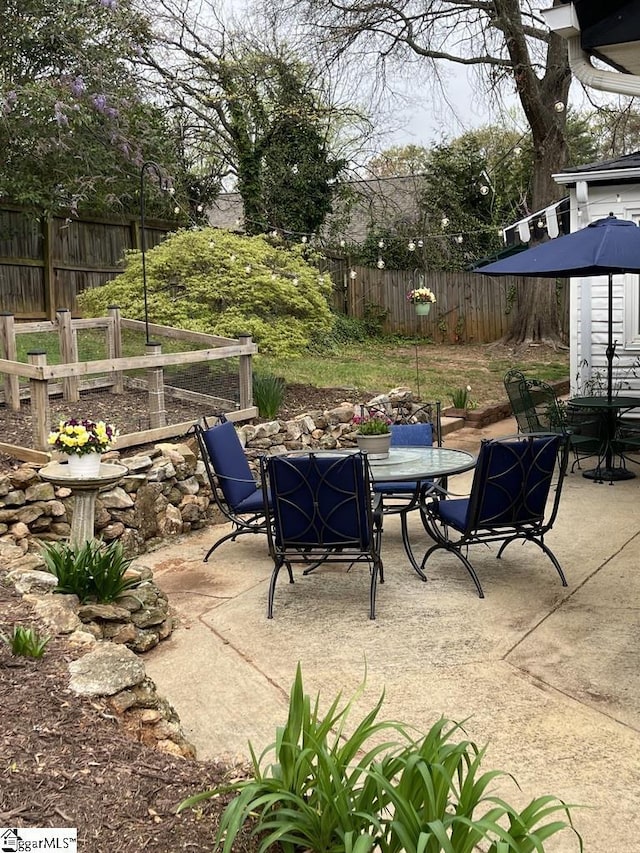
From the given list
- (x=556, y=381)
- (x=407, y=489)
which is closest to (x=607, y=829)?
A: (x=407, y=489)

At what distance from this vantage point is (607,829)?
2.69 metres

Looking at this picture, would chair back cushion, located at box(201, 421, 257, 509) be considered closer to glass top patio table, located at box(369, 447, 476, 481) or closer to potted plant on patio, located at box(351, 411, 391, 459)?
potted plant on patio, located at box(351, 411, 391, 459)

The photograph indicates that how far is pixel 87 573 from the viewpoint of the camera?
172 inches

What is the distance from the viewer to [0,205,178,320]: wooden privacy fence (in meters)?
12.5

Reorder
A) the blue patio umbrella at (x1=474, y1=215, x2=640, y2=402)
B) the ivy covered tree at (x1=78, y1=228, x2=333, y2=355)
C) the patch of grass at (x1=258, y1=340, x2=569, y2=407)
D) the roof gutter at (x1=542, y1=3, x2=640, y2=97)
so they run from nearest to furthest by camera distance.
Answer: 1. the roof gutter at (x1=542, y1=3, x2=640, y2=97)
2. the blue patio umbrella at (x1=474, y1=215, x2=640, y2=402)
3. the ivy covered tree at (x1=78, y1=228, x2=333, y2=355)
4. the patch of grass at (x1=258, y1=340, x2=569, y2=407)

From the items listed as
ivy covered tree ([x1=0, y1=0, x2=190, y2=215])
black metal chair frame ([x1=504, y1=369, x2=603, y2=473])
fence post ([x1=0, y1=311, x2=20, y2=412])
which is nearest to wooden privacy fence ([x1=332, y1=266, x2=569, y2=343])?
ivy covered tree ([x1=0, y1=0, x2=190, y2=215])

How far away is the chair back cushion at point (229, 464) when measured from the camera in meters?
5.80

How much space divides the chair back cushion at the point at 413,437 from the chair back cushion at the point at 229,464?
3.96 ft

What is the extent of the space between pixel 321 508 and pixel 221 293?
4541 millimetres

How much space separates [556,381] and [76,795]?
11621mm

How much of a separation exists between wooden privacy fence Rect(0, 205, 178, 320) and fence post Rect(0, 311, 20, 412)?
618 centimetres

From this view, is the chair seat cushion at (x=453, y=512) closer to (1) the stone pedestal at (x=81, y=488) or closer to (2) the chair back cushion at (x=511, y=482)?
(2) the chair back cushion at (x=511, y=482)

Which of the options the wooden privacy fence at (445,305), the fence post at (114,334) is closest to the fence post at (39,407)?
the fence post at (114,334)

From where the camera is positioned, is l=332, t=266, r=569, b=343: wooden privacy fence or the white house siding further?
l=332, t=266, r=569, b=343: wooden privacy fence
